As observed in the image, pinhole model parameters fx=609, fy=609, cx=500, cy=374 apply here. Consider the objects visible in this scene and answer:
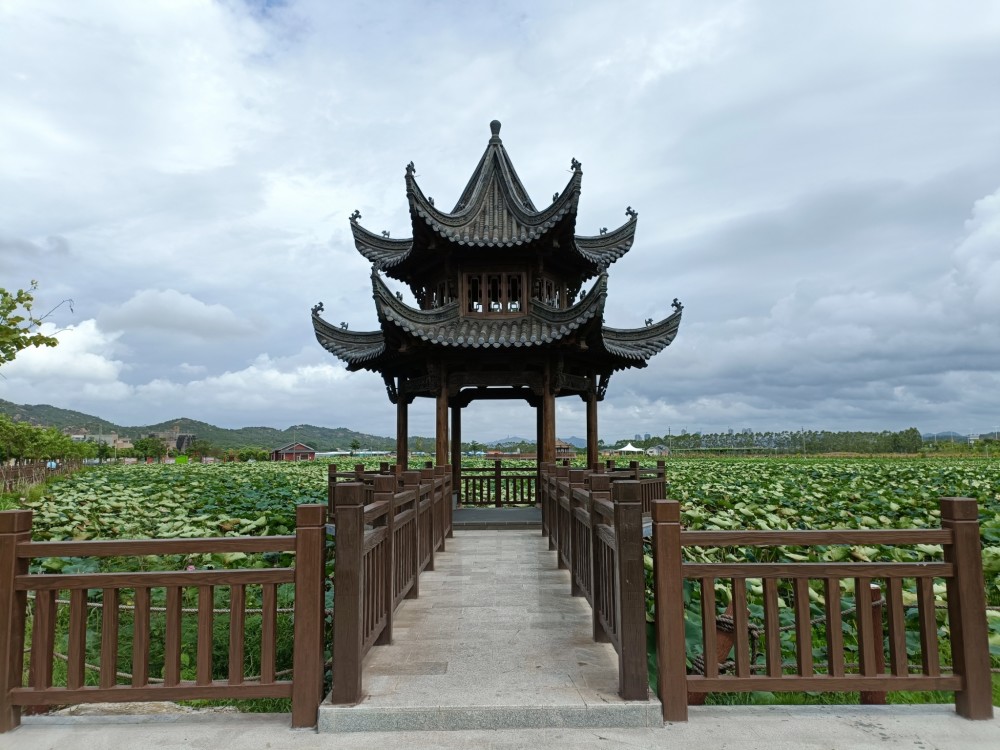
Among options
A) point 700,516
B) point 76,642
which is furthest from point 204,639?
point 700,516

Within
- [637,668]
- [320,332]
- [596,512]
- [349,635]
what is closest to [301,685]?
[349,635]

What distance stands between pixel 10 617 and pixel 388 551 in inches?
81.7

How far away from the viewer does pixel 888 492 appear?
11.5m

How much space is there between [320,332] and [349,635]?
9.40m

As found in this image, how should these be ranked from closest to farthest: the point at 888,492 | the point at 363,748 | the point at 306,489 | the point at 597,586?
the point at 363,748
the point at 597,586
the point at 888,492
the point at 306,489

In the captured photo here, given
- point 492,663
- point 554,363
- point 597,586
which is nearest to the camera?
point 492,663

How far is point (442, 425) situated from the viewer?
1012cm

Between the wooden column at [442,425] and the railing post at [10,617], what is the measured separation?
21.8ft

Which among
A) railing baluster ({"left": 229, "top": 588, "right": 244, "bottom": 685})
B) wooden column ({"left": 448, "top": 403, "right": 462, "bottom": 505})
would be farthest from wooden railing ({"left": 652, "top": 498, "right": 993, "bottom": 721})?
wooden column ({"left": 448, "top": 403, "right": 462, "bottom": 505})

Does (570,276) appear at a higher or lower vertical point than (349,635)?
higher

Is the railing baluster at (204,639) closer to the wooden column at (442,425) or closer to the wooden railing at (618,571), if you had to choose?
the wooden railing at (618,571)

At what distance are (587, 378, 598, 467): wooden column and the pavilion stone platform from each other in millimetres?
4749

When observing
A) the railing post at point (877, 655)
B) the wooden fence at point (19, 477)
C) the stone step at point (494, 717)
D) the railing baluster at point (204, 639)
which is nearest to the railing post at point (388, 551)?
the stone step at point (494, 717)

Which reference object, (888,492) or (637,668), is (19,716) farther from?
(888,492)
